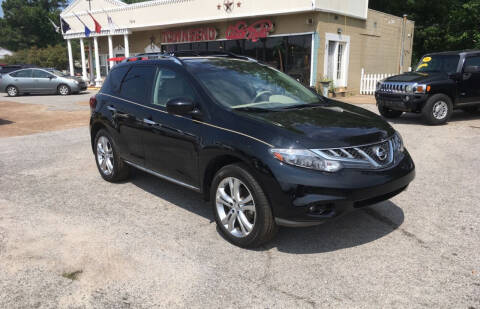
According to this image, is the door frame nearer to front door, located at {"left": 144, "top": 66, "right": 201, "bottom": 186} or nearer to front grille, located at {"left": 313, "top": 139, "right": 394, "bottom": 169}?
front door, located at {"left": 144, "top": 66, "right": 201, "bottom": 186}

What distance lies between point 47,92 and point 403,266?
2326cm

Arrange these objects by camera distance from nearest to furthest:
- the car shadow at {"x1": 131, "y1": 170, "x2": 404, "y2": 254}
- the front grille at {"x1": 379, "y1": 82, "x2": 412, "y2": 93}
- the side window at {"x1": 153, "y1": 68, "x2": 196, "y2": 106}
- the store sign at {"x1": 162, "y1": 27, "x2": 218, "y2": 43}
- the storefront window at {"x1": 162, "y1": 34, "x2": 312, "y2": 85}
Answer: the car shadow at {"x1": 131, "y1": 170, "x2": 404, "y2": 254} → the side window at {"x1": 153, "y1": 68, "x2": 196, "y2": 106} → the front grille at {"x1": 379, "y1": 82, "x2": 412, "y2": 93} → the storefront window at {"x1": 162, "y1": 34, "x2": 312, "y2": 85} → the store sign at {"x1": 162, "y1": 27, "x2": 218, "y2": 43}

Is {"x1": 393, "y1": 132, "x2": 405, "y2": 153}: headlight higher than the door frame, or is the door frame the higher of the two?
the door frame

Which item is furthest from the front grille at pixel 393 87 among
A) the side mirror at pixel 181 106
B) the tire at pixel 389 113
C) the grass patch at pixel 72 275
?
the grass patch at pixel 72 275

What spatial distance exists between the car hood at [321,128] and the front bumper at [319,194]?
0.26 m

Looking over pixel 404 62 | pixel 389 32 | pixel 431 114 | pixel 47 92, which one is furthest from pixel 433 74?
pixel 47 92

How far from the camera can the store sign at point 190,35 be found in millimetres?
21516

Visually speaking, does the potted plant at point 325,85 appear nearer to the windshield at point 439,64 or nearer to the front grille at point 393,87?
the windshield at point 439,64

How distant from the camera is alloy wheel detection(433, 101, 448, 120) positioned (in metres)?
9.99

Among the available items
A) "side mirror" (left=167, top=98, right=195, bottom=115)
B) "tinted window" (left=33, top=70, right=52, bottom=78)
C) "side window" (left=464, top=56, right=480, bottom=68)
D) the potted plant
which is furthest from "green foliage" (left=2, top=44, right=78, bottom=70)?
"side mirror" (left=167, top=98, right=195, bottom=115)

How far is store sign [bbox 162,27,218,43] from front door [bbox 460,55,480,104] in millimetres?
13691

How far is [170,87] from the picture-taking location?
462cm

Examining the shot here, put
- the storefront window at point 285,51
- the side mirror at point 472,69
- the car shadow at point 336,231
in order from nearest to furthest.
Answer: the car shadow at point 336,231, the side mirror at point 472,69, the storefront window at point 285,51

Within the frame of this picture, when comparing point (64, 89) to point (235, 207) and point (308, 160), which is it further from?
point (308, 160)
